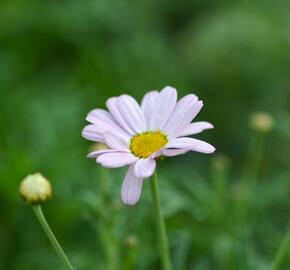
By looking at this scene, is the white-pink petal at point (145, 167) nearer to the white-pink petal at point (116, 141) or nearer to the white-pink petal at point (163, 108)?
the white-pink petal at point (116, 141)

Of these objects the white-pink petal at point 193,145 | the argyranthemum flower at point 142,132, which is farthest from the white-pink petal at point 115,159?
the white-pink petal at point 193,145

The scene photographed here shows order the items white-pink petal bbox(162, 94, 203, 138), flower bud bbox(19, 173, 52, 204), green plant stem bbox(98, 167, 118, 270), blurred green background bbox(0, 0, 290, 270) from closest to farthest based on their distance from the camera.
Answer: flower bud bbox(19, 173, 52, 204) < white-pink petal bbox(162, 94, 203, 138) < green plant stem bbox(98, 167, 118, 270) < blurred green background bbox(0, 0, 290, 270)

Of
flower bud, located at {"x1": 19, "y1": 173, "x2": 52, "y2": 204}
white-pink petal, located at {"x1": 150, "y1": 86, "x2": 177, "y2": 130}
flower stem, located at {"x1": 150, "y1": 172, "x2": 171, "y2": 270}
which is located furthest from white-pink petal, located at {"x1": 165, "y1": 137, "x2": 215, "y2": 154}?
flower bud, located at {"x1": 19, "y1": 173, "x2": 52, "y2": 204}

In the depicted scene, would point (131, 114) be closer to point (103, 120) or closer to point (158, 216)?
point (103, 120)

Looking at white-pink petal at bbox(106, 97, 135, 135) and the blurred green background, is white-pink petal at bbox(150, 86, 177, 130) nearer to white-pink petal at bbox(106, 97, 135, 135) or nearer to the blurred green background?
white-pink petal at bbox(106, 97, 135, 135)

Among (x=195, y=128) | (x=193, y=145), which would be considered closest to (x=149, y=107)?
(x=195, y=128)
